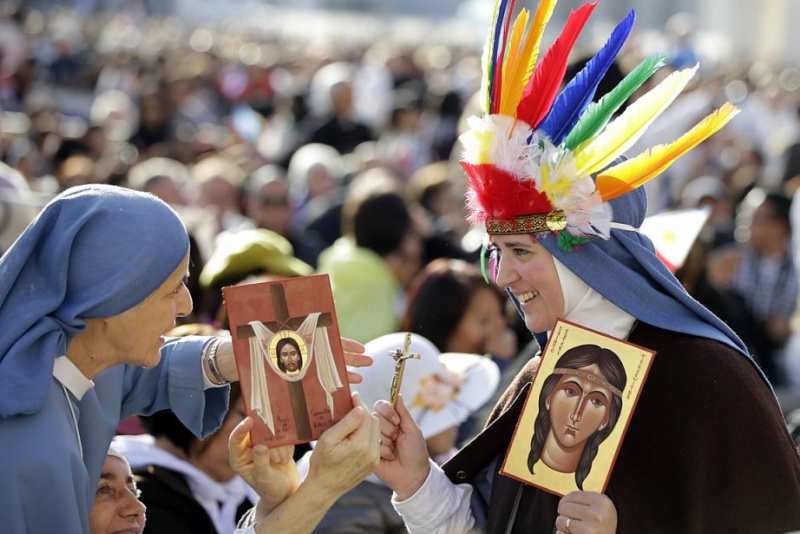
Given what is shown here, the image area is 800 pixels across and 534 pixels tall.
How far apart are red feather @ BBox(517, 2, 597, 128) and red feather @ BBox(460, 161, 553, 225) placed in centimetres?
16

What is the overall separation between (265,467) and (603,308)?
0.91m

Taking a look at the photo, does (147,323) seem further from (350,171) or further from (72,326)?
(350,171)

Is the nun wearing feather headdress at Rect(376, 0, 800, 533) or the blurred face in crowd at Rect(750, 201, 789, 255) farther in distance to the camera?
the blurred face in crowd at Rect(750, 201, 789, 255)

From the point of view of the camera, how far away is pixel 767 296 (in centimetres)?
770

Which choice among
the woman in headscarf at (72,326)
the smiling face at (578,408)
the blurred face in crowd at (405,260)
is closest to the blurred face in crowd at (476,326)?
the blurred face in crowd at (405,260)

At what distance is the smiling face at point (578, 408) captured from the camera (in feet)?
8.91

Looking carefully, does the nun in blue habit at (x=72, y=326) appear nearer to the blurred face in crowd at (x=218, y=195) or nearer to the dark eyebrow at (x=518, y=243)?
the dark eyebrow at (x=518, y=243)

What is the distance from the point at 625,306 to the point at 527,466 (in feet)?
1.46

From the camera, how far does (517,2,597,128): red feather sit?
2930 millimetres

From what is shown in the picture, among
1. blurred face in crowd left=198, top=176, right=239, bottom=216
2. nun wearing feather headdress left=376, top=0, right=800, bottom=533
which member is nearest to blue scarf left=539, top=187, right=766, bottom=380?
nun wearing feather headdress left=376, top=0, right=800, bottom=533

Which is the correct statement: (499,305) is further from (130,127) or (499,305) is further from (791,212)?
(130,127)

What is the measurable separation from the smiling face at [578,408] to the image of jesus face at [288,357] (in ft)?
1.99

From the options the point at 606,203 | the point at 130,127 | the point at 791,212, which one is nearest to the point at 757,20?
the point at 130,127

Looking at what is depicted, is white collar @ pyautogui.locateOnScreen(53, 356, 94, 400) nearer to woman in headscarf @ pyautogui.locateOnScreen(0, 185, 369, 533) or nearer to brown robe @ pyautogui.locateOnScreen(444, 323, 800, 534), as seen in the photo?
woman in headscarf @ pyautogui.locateOnScreen(0, 185, 369, 533)
